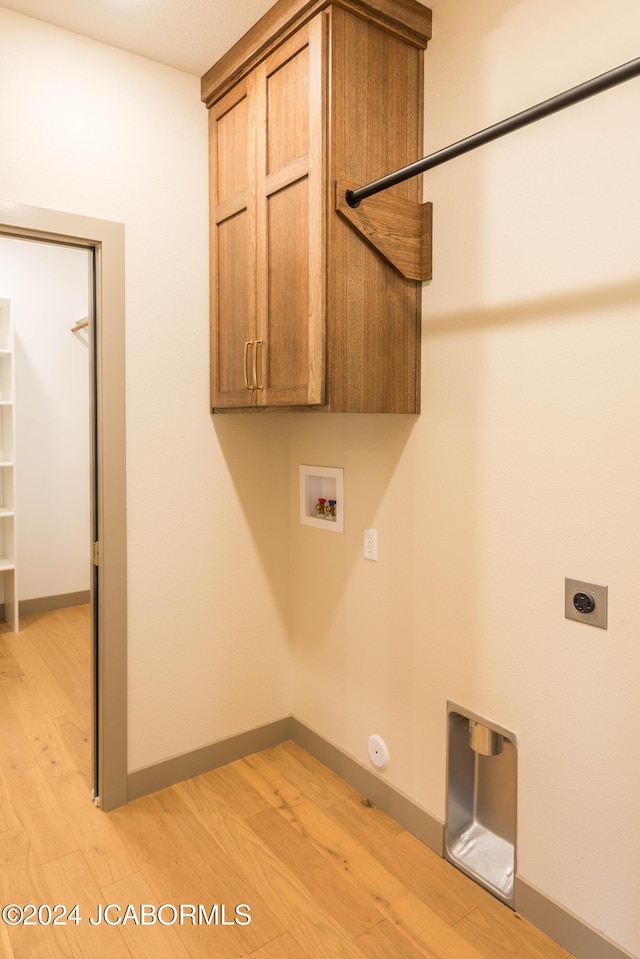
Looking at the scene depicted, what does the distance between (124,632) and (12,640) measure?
1.86 metres

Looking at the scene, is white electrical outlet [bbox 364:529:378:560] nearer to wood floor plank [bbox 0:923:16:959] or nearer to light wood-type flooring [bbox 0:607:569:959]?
light wood-type flooring [bbox 0:607:569:959]

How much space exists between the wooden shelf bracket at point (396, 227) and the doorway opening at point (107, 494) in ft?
2.84

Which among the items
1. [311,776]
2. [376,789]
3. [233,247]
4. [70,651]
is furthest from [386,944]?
[70,651]

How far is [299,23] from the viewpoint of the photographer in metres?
1.75

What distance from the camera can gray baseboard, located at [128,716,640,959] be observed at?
156 cm

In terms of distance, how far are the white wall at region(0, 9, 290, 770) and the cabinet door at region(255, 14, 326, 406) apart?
0.42 m

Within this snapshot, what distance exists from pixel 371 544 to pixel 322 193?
1.14 m

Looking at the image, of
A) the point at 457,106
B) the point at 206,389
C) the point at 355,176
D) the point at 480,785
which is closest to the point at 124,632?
the point at 206,389

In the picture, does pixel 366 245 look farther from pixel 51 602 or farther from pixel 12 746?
pixel 51 602

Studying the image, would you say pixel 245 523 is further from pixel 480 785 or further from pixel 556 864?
pixel 556 864

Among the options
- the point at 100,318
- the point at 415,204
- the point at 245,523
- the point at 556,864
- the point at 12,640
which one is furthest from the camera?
the point at 12,640

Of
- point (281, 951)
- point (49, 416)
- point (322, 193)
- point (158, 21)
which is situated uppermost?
point (158, 21)

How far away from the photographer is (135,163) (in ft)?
6.90

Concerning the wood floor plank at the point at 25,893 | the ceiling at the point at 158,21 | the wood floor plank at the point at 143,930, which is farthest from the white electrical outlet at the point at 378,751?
the ceiling at the point at 158,21
